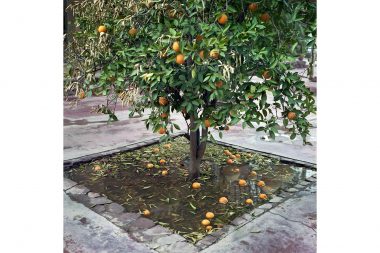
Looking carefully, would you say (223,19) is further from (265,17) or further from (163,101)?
(163,101)

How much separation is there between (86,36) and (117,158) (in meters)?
1.57

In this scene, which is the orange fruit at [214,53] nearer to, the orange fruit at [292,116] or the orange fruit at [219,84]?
the orange fruit at [219,84]

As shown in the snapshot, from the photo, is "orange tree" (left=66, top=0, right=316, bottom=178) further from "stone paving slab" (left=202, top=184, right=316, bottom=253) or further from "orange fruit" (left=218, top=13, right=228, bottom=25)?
"stone paving slab" (left=202, top=184, right=316, bottom=253)

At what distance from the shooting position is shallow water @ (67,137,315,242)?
2343 mm

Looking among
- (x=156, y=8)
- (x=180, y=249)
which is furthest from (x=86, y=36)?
(x=180, y=249)

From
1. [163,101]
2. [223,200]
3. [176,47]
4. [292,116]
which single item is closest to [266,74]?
[292,116]

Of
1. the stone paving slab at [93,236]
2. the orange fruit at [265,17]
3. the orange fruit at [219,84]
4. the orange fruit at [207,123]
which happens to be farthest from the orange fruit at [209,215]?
the orange fruit at [265,17]

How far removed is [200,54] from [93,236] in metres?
1.14

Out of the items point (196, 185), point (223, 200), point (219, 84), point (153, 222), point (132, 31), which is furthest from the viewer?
point (196, 185)

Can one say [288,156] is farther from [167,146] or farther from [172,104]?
[172,104]

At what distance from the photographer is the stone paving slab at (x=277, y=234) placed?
6.26 ft

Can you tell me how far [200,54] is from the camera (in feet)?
5.34

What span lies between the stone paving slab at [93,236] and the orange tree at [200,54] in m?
0.62

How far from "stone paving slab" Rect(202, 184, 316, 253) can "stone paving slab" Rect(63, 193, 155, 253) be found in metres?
0.42
